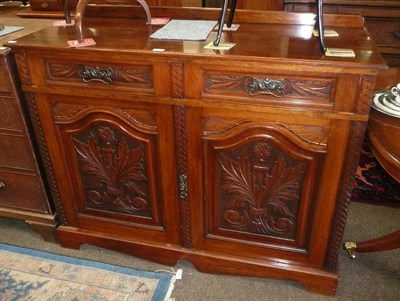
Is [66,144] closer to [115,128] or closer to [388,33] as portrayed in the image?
[115,128]

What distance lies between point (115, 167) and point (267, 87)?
1.96 ft

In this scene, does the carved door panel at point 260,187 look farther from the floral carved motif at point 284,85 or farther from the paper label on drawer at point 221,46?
the paper label on drawer at point 221,46

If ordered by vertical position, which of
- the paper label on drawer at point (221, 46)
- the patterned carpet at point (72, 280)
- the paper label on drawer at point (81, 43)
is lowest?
the patterned carpet at point (72, 280)

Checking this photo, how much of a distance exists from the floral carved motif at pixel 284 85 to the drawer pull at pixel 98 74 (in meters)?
A: 0.30

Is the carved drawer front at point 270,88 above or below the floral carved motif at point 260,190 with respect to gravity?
above

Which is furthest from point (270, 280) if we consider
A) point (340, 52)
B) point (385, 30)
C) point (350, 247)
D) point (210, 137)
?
point (385, 30)

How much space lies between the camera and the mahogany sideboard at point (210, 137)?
1004mm

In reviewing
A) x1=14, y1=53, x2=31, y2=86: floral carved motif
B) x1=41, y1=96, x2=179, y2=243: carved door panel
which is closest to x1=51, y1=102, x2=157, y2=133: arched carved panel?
x1=41, y1=96, x2=179, y2=243: carved door panel

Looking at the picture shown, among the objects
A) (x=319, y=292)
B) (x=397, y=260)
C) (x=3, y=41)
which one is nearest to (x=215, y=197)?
(x=319, y=292)

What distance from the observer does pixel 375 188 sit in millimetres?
1852

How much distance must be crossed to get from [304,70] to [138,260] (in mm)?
963

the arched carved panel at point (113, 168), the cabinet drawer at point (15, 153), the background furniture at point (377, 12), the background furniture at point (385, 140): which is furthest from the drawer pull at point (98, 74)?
the background furniture at point (377, 12)

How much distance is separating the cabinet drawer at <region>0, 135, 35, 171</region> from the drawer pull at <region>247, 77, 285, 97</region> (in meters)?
0.86

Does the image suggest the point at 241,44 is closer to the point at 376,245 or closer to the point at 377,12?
the point at 376,245
